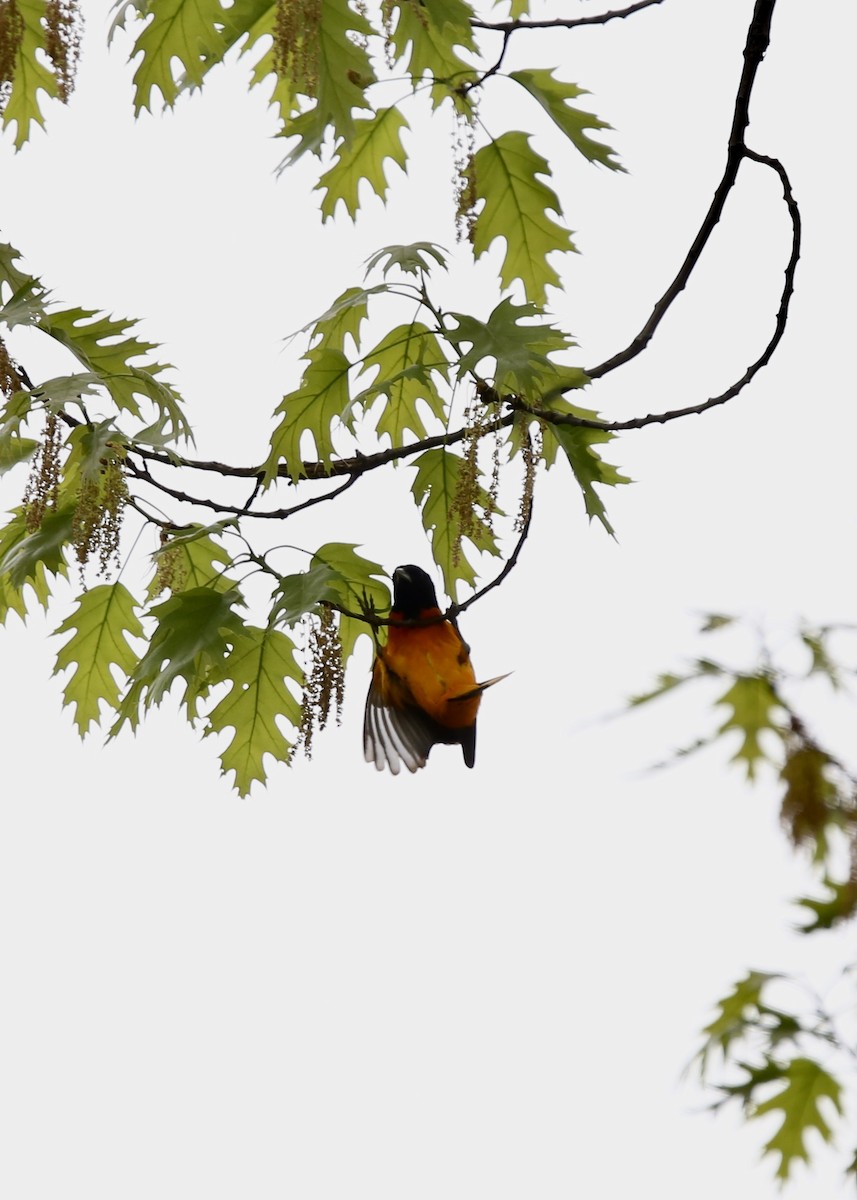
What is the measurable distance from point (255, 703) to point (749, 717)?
5.38ft

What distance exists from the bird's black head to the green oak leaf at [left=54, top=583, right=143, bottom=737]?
0.55 meters

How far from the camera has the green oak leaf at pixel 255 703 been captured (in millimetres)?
2719

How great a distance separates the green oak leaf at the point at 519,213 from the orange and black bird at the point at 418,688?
25.4 inches

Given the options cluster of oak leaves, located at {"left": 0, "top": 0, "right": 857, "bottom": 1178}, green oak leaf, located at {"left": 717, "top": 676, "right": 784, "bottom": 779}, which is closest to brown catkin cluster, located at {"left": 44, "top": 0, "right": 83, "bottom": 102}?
cluster of oak leaves, located at {"left": 0, "top": 0, "right": 857, "bottom": 1178}

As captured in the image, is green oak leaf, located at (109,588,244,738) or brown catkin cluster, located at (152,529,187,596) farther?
brown catkin cluster, located at (152,529,187,596)

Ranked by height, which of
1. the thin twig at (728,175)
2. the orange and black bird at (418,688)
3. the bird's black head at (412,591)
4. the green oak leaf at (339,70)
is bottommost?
the orange and black bird at (418,688)

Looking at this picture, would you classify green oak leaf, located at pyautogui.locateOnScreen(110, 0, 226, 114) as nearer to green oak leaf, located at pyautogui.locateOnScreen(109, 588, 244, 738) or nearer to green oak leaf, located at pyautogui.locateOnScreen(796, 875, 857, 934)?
green oak leaf, located at pyautogui.locateOnScreen(109, 588, 244, 738)

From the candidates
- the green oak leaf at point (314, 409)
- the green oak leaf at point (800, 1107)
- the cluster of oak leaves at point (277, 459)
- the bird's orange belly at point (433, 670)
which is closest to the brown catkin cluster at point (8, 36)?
the cluster of oak leaves at point (277, 459)

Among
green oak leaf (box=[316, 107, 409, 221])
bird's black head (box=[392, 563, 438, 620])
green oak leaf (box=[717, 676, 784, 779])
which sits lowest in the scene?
green oak leaf (box=[717, 676, 784, 779])

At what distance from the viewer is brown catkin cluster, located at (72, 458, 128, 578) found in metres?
2.29

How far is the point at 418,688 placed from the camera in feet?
9.25

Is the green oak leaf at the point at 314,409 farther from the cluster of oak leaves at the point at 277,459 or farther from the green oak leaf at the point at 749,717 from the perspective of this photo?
the green oak leaf at the point at 749,717

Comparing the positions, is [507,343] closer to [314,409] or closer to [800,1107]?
[314,409]

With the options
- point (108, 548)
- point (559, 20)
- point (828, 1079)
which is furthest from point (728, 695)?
point (559, 20)
